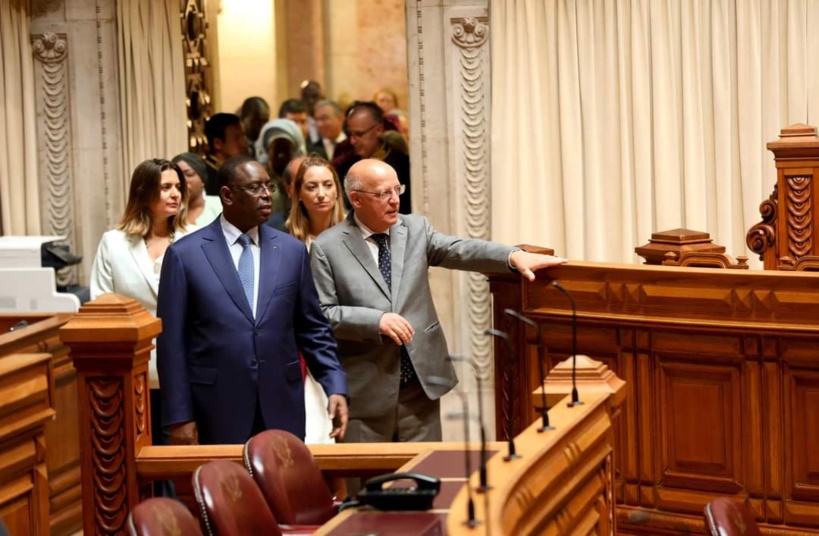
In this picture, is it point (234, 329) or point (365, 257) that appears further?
point (365, 257)

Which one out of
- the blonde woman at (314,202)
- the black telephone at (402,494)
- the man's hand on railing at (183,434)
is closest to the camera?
the black telephone at (402,494)

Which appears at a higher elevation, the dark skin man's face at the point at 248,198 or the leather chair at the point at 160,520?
the dark skin man's face at the point at 248,198

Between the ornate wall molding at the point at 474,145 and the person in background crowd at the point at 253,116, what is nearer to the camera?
the ornate wall molding at the point at 474,145

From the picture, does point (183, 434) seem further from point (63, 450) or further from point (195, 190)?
point (195, 190)

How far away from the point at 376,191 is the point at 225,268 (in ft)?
2.13

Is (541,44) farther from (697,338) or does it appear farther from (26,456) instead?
(26,456)

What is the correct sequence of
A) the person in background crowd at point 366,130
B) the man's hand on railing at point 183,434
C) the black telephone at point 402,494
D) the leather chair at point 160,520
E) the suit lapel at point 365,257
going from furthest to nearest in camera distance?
the person in background crowd at point 366,130
the suit lapel at point 365,257
the man's hand on railing at point 183,434
the black telephone at point 402,494
the leather chair at point 160,520

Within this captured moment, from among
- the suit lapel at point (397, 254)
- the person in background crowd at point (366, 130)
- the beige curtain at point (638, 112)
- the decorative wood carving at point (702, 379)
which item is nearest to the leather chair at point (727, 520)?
the decorative wood carving at point (702, 379)

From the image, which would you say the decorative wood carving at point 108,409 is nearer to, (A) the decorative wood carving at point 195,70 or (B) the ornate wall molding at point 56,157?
(B) the ornate wall molding at point 56,157

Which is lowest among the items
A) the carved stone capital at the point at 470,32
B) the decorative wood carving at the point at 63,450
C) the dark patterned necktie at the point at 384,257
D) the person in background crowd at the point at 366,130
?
the decorative wood carving at the point at 63,450

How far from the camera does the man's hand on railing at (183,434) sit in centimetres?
504

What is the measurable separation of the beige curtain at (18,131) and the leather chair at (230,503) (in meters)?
6.48

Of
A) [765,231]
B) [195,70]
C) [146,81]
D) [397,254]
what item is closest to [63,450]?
[397,254]

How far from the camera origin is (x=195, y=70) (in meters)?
10.8
